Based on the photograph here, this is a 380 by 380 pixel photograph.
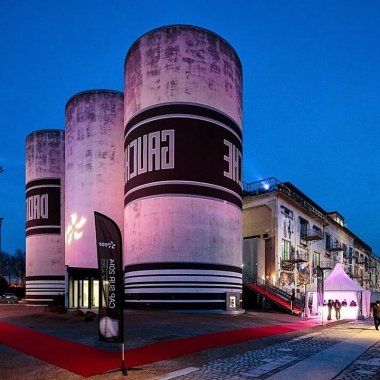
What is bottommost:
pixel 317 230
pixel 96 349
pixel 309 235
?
pixel 96 349

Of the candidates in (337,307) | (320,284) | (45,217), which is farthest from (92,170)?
(337,307)

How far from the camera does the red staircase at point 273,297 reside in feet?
133

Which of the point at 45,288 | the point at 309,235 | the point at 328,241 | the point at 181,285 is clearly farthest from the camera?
the point at 328,241

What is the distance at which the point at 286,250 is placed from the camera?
176ft

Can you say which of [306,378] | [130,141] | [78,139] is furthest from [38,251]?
[306,378]

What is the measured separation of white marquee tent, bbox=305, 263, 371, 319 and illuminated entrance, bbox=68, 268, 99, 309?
61.1 feet

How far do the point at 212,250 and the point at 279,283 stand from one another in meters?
18.1

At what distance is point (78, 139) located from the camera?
48.3 metres

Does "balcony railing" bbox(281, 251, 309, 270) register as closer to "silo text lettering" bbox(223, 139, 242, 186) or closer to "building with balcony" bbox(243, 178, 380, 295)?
"building with balcony" bbox(243, 178, 380, 295)

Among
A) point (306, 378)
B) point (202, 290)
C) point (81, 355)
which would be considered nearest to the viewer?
point (306, 378)

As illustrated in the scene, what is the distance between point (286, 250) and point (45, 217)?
27.7 meters

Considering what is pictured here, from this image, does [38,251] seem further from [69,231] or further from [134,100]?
[134,100]

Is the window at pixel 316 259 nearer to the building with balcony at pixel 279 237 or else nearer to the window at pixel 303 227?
the building with balcony at pixel 279 237

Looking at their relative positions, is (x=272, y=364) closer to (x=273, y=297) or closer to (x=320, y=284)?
(x=320, y=284)
